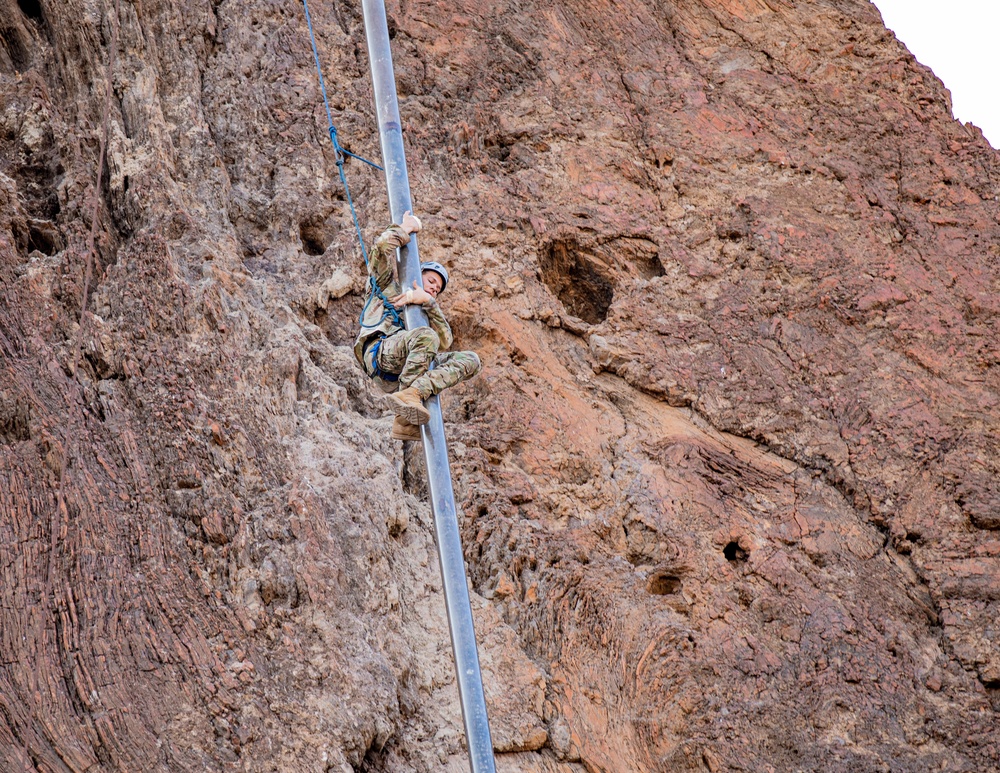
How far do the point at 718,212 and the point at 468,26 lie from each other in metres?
3.14

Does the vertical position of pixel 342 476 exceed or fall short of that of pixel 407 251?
it falls short

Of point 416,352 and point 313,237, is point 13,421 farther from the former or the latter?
point 313,237

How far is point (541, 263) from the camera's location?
1015 centimetres

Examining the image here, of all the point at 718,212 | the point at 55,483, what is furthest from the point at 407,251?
the point at 718,212

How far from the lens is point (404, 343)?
7.31m

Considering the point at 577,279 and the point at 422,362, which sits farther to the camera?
the point at 577,279

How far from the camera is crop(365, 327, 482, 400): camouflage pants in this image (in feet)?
23.3

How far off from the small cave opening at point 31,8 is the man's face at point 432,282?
5.06m

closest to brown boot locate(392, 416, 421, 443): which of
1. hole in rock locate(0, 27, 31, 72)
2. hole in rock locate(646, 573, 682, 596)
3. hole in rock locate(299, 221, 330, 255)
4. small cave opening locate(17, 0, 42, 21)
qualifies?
hole in rock locate(646, 573, 682, 596)

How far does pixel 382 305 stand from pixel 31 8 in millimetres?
5124

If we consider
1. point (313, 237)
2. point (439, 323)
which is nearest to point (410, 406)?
point (439, 323)

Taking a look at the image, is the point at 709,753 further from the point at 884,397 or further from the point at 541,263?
the point at 541,263

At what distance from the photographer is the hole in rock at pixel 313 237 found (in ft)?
32.1

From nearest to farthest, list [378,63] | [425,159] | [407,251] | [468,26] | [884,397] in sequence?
[407,251] → [378,63] → [884,397] → [425,159] → [468,26]
